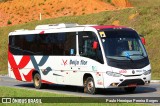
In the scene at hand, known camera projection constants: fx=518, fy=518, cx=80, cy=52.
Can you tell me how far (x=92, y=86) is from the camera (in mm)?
21812

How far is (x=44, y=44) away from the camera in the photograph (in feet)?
83.7

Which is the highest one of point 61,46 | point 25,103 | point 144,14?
point 144,14

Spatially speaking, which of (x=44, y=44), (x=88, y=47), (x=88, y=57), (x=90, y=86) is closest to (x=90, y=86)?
(x=90, y=86)

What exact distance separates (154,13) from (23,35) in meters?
23.7

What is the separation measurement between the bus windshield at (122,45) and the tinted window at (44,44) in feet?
6.67

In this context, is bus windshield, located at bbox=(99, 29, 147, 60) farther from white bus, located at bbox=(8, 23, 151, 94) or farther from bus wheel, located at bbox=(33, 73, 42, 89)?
bus wheel, located at bbox=(33, 73, 42, 89)

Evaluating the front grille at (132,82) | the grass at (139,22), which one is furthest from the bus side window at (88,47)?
the grass at (139,22)

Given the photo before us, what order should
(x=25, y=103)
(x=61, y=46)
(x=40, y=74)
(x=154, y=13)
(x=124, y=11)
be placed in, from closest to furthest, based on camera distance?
1. (x=25, y=103)
2. (x=61, y=46)
3. (x=40, y=74)
4. (x=154, y=13)
5. (x=124, y=11)

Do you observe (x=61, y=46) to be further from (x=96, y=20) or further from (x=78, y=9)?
(x=78, y=9)

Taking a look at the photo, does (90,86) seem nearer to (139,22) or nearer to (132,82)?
(132,82)

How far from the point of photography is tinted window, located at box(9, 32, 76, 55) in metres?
23.5

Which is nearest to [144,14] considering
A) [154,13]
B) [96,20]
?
[154,13]

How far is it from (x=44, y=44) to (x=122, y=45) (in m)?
5.25

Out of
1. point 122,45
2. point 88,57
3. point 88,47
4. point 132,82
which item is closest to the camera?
point 132,82
